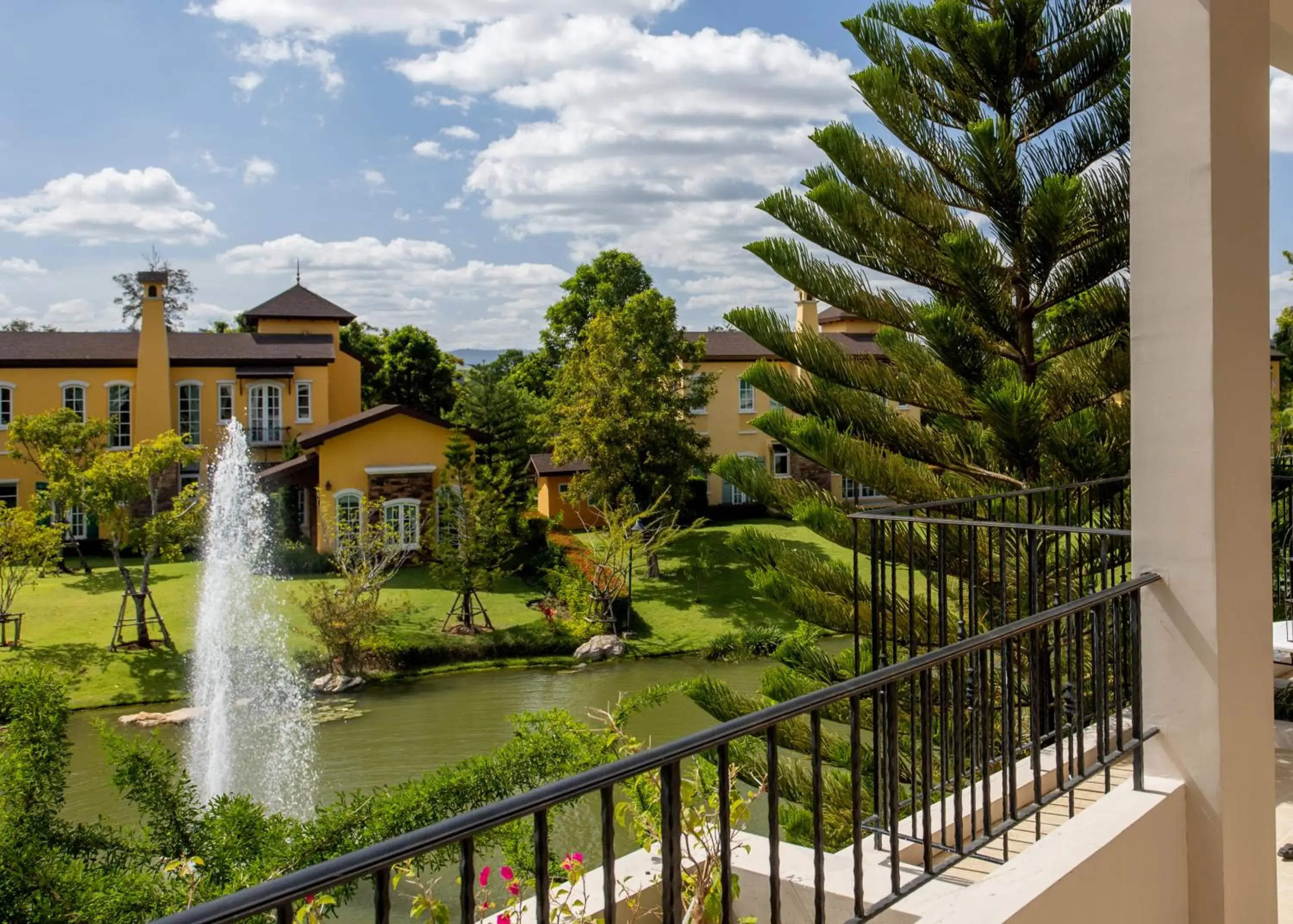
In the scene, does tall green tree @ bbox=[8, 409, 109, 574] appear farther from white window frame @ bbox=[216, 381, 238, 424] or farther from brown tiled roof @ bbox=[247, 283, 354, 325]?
brown tiled roof @ bbox=[247, 283, 354, 325]

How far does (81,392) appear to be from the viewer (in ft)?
69.9

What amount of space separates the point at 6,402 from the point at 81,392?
1268 mm

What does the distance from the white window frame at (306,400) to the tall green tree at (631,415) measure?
18.5ft

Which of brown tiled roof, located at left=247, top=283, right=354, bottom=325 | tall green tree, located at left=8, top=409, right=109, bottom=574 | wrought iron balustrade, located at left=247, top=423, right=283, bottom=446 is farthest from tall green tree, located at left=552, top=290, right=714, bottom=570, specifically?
brown tiled roof, located at left=247, top=283, right=354, bottom=325

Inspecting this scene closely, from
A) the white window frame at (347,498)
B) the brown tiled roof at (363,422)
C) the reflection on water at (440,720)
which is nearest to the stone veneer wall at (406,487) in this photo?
the white window frame at (347,498)

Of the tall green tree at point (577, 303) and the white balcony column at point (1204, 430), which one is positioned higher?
the tall green tree at point (577, 303)

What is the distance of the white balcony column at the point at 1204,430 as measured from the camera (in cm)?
252

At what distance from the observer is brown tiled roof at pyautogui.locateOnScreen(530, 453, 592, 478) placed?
2184 cm

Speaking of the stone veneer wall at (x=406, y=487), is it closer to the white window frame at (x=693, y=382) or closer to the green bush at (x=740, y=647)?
the white window frame at (x=693, y=382)

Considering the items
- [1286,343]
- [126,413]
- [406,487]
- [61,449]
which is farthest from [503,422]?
[1286,343]

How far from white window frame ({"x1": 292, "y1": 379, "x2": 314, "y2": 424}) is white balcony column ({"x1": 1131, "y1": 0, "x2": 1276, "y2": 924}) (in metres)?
21.8

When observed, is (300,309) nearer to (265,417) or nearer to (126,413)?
(265,417)

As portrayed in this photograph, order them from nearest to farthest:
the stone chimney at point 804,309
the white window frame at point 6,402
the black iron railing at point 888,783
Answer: the black iron railing at point 888,783, the stone chimney at point 804,309, the white window frame at point 6,402

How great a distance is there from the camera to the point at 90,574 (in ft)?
59.9
